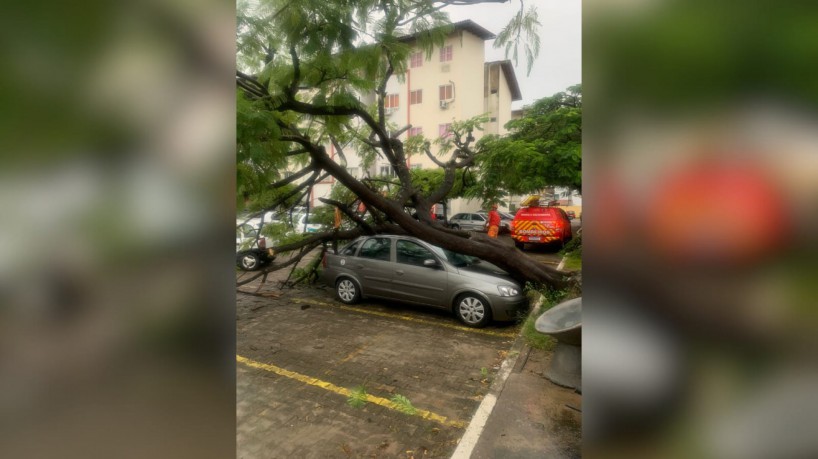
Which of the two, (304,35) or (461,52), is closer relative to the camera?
(304,35)

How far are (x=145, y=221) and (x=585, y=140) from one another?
1.01 meters

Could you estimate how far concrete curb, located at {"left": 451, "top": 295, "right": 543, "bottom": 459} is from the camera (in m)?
3.61

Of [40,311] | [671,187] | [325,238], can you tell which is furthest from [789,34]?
[325,238]

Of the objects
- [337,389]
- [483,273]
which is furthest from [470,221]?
[337,389]

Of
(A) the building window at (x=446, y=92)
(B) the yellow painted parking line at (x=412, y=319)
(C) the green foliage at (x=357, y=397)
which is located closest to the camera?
(C) the green foliage at (x=357, y=397)

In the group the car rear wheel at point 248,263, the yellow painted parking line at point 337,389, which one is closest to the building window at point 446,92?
the car rear wheel at point 248,263

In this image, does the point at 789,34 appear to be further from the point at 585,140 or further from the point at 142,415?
the point at 142,415

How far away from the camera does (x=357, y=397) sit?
459cm

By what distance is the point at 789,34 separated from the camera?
0.65m

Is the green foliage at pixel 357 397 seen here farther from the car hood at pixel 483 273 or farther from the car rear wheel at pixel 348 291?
the car rear wheel at pixel 348 291

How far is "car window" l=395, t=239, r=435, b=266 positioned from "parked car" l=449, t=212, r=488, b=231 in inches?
520

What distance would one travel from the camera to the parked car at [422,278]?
6.96 metres

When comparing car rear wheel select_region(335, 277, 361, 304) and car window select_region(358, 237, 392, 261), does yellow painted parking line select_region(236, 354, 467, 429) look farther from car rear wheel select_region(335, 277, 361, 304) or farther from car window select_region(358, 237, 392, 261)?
car window select_region(358, 237, 392, 261)

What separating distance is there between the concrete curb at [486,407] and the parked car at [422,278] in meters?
0.87
